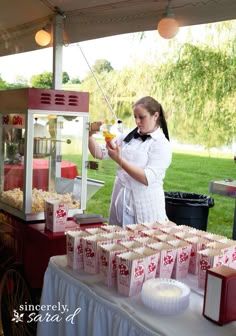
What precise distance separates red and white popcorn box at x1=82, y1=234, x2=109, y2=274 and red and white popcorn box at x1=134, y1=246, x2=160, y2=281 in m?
0.14

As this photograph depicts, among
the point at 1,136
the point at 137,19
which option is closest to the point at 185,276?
the point at 1,136

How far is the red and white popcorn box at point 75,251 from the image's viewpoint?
4.29ft

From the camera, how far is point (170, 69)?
18.2ft

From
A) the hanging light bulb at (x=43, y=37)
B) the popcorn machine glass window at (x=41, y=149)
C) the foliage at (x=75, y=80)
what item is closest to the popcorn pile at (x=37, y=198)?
the popcorn machine glass window at (x=41, y=149)

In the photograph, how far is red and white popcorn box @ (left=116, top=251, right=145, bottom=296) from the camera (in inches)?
43.6

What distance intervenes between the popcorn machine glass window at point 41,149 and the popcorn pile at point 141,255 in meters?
0.75

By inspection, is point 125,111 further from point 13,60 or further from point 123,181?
point 123,181

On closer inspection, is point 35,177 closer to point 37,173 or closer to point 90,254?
point 37,173

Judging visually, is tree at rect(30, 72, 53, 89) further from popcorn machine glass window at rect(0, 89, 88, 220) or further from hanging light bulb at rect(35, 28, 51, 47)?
popcorn machine glass window at rect(0, 89, 88, 220)

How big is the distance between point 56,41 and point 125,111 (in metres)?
2.88

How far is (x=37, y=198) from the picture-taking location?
206 cm

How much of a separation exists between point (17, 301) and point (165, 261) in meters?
1.06

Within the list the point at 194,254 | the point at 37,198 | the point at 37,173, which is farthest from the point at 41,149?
the point at 194,254

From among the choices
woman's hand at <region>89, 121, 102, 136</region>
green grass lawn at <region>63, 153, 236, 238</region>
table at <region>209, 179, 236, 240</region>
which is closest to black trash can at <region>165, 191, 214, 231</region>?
table at <region>209, 179, 236, 240</region>
